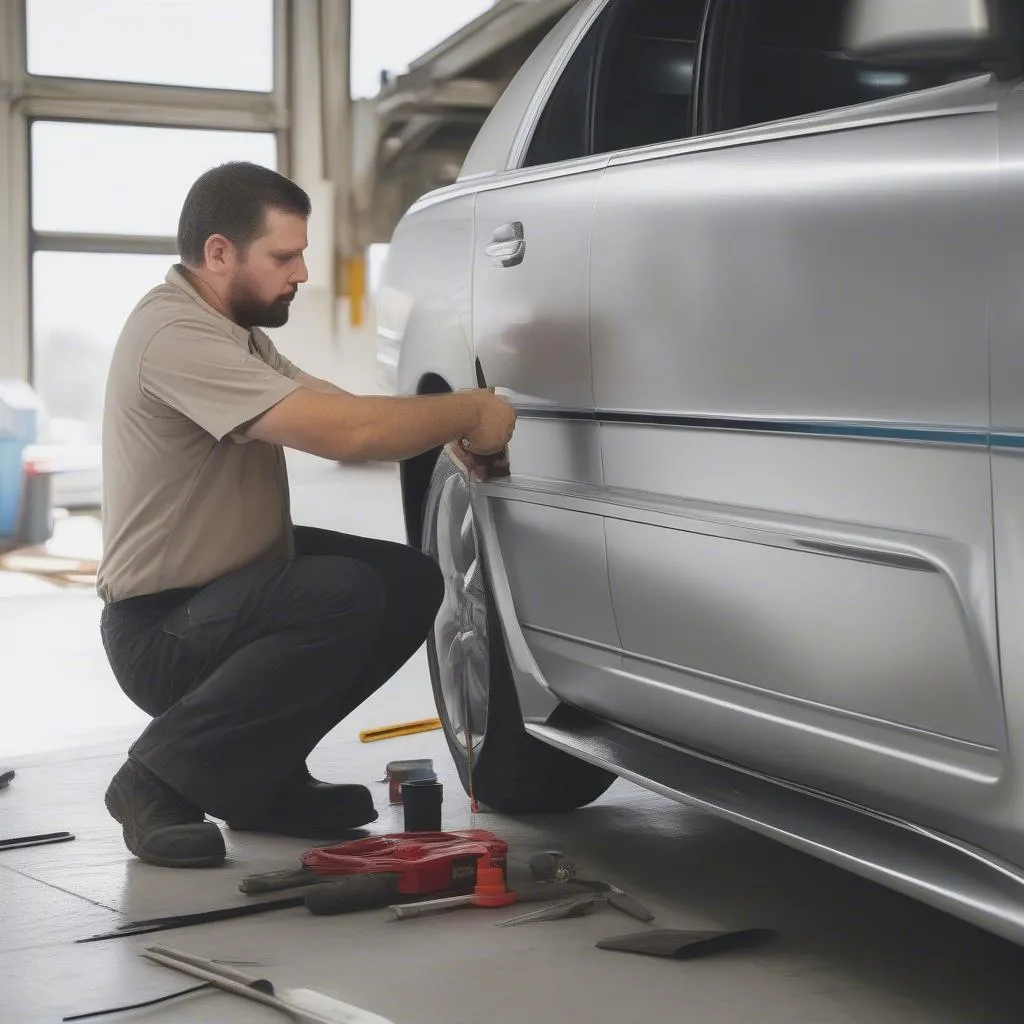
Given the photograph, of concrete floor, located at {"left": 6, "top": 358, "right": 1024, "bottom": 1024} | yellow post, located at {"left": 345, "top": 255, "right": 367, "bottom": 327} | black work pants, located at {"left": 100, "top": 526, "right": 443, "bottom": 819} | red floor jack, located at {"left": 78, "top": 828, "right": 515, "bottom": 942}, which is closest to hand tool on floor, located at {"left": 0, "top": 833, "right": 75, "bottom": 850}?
concrete floor, located at {"left": 6, "top": 358, "right": 1024, "bottom": 1024}

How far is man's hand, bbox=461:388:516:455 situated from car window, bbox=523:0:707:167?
49 cm

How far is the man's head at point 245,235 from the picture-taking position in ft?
9.68

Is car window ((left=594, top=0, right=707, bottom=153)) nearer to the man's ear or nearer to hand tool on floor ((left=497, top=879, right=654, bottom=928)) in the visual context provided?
the man's ear

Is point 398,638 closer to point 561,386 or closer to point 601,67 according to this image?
point 561,386

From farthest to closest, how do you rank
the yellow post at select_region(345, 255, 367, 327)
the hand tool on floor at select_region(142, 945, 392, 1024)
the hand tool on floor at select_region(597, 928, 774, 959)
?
the yellow post at select_region(345, 255, 367, 327) < the hand tool on floor at select_region(597, 928, 774, 959) < the hand tool on floor at select_region(142, 945, 392, 1024)

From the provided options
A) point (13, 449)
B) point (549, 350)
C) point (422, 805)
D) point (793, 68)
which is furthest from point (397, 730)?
point (13, 449)

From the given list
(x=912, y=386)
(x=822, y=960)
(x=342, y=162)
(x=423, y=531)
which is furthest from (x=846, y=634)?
(x=342, y=162)

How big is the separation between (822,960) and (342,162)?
9.20 metres

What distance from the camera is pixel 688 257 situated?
2.17 m

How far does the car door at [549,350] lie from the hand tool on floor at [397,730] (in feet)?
3.70

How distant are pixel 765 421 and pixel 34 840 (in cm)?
173

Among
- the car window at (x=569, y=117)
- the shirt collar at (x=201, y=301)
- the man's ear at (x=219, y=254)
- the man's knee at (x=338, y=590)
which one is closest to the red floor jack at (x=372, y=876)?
the man's knee at (x=338, y=590)

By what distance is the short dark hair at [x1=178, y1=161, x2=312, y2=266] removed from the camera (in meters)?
2.95

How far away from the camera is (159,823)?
2.87 meters
